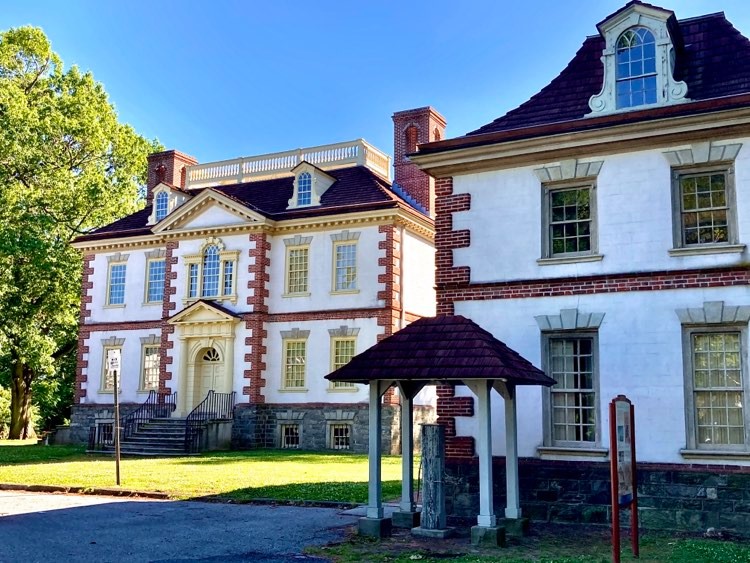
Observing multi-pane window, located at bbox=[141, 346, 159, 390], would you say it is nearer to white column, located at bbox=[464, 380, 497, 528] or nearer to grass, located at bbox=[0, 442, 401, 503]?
grass, located at bbox=[0, 442, 401, 503]

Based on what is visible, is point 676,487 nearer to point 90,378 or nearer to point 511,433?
point 511,433

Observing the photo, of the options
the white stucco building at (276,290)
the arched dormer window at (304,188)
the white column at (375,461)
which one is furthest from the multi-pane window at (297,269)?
the white column at (375,461)

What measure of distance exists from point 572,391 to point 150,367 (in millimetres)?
22171

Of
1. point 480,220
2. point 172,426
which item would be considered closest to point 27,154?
point 172,426

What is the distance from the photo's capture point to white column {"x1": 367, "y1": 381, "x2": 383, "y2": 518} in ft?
37.8

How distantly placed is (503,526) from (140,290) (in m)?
24.2

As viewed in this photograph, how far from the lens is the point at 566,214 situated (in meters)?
13.9

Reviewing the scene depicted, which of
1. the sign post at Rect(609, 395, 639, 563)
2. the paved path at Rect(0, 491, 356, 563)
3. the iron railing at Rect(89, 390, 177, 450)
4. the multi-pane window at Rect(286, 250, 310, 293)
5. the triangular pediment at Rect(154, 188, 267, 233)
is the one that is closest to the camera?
the sign post at Rect(609, 395, 639, 563)

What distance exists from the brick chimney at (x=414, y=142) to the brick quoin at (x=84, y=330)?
44.2 feet

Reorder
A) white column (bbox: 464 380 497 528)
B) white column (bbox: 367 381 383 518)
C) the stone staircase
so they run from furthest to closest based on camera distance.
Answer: the stone staircase < white column (bbox: 367 381 383 518) < white column (bbox: 464 380 497 528)

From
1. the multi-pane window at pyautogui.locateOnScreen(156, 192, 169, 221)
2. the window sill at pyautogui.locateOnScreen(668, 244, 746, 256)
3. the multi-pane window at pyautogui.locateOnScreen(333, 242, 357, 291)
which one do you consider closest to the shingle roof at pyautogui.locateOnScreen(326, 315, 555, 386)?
the window sill at pyautogui.locateOnScreen(668, 244, 746, 256)

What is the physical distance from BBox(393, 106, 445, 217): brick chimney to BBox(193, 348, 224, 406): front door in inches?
384

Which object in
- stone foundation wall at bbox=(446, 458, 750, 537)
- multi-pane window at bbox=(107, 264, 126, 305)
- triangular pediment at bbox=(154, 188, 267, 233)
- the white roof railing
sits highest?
the white roof railing

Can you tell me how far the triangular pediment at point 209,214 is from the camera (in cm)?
2946
